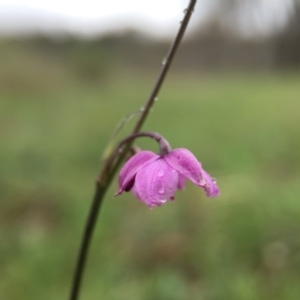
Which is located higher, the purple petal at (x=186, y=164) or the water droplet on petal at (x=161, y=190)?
the purple petal at (x=186, y=164)

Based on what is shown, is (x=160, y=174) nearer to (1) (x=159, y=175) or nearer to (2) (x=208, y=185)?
(1) (x=159, y=175)

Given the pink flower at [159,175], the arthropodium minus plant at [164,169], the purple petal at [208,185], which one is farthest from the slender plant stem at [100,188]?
the purple petal at [208,185]

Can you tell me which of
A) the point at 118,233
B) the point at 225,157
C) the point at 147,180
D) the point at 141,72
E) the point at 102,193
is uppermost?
the point at 147,180

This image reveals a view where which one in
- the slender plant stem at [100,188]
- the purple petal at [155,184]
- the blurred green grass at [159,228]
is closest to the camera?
the purple petal at [155,184]

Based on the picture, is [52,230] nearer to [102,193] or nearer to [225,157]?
[102,193]

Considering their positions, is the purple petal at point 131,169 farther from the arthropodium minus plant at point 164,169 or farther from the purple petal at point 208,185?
the purple petal at point 208,185

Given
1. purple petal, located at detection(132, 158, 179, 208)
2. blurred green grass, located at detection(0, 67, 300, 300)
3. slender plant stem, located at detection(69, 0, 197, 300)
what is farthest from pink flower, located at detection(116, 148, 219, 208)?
blurred green grass, located at detection(0, 67, 300, 300)

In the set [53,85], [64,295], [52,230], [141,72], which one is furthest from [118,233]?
[141,72]
